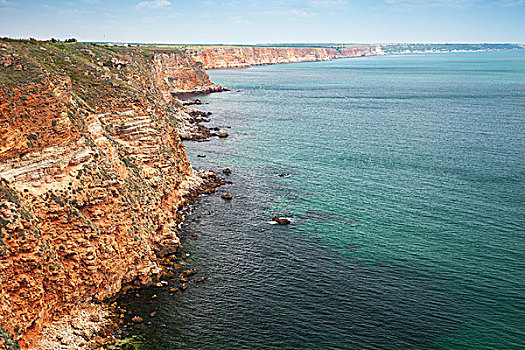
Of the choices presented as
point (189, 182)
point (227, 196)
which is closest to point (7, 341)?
point (227, 196)

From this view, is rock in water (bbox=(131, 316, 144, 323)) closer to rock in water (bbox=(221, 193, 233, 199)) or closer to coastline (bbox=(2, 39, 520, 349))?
coastline (bbox=(2, 39, 520, 349))

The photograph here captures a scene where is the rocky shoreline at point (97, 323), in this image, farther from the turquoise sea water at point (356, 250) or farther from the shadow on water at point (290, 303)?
the turquoise sea water at point (356, 250)

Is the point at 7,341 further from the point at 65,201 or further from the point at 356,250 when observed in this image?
the point at 356,250

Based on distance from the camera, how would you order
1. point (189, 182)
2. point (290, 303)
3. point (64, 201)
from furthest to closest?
point (189, 182) → point (290, 303) → point (64, 201)

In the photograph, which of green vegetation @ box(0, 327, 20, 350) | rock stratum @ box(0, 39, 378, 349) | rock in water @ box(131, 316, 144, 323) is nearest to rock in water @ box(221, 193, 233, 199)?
rock stratum @ box(0, 39, 378, 349)

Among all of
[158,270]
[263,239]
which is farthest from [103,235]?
[263,239]
